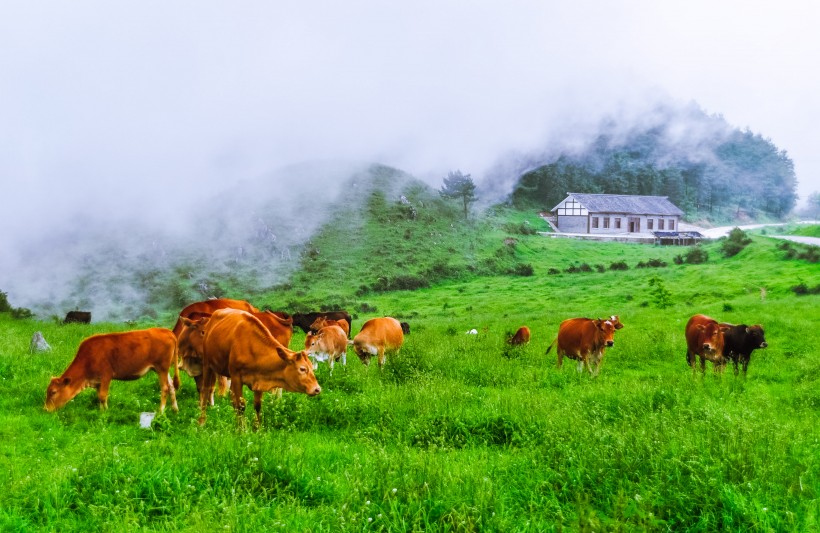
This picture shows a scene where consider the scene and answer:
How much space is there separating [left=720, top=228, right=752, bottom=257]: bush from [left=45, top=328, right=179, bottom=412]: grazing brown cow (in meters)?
54.9

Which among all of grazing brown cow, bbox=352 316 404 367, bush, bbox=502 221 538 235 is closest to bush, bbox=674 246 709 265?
bush, bbox=502 221 538 235

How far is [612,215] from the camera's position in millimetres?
79250

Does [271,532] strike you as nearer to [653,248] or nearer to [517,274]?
[517,274]

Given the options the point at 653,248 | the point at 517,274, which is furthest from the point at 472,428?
the point at 653,248

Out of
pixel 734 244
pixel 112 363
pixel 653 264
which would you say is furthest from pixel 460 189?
pixel 112 363

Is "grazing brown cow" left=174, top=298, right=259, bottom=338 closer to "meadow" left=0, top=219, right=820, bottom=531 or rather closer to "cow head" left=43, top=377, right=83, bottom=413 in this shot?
"meadow" left=0, top=219, right=820, bottom=531

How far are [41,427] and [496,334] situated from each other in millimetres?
16698

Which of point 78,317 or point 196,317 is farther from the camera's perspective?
point 78,317

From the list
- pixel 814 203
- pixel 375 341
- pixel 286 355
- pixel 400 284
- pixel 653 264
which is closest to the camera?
pixel 286 355

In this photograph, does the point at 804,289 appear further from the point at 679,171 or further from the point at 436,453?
the point at 679,171

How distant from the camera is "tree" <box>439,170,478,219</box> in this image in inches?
3287

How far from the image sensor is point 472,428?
28.6 feet

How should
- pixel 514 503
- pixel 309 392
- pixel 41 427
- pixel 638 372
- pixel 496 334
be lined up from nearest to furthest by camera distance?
pixel 514 503
pixel 309 392
pixel 41 427
pixel 638 372
pixel 496 334

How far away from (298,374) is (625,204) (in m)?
81.8
